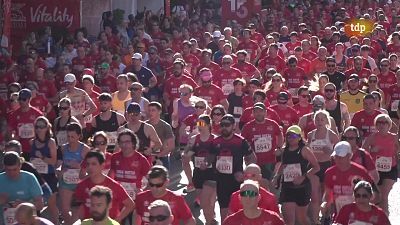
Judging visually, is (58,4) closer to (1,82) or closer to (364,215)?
(1,82)

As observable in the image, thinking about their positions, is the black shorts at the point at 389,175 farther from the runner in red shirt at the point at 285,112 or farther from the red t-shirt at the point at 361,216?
the red t-shirt at the point at 361,216

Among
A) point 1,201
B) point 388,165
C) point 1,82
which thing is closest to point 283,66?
point 1,82

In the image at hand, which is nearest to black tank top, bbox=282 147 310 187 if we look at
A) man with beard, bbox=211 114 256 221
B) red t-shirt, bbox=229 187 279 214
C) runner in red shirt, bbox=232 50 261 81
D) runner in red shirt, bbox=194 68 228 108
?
man with beard, bbox=211 114 256 221

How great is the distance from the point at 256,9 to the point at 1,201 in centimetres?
2263

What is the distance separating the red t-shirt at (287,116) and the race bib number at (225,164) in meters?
2.64

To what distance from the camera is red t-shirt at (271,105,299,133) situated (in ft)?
46.0

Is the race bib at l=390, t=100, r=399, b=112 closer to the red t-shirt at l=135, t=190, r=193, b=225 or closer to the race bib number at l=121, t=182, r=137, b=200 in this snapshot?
the race bib number at l=121, t=182, r=137, b=200

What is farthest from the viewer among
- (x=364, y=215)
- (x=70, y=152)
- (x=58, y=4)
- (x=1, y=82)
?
(x=58, y=4)

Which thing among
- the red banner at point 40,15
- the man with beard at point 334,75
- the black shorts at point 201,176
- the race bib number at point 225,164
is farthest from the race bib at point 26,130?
the red banner at point 40,15

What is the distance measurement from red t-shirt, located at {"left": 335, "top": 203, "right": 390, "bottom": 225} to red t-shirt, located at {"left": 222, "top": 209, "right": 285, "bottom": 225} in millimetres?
727

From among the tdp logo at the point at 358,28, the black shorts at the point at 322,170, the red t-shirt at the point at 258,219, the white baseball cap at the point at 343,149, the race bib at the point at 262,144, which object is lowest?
the black shorts at the point at 322,170

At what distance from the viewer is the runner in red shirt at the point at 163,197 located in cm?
899

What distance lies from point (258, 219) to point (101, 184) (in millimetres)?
1621

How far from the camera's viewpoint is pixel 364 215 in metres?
9.05
